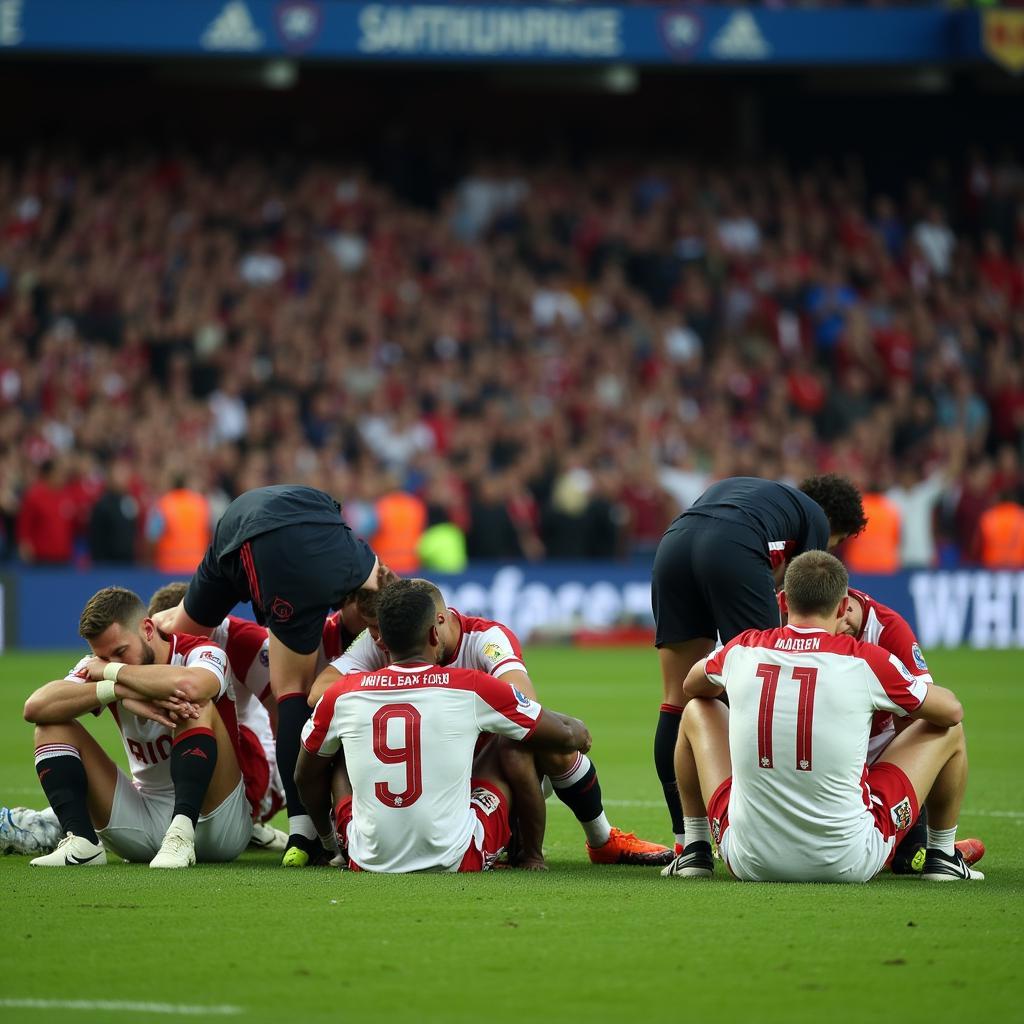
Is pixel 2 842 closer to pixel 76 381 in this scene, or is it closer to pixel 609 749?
pixel 609 749

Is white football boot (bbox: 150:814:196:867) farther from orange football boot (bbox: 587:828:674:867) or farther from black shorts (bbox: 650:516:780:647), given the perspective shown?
Answer: black shorts (bbox: 650:516:780:647)

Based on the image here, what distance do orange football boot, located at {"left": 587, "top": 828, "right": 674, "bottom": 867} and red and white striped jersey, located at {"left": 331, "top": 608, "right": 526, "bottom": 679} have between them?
921mm

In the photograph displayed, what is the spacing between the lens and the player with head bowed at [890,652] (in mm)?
7066

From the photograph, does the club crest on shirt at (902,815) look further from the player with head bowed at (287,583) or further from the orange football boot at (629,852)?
the player with head bowed at (287,583)

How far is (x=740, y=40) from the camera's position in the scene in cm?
2834

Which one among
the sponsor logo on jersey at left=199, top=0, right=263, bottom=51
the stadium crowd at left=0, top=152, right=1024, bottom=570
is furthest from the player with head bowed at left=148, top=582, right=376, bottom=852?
the sponsor logo on jersey at left=199, top=0, right=263, bottom=51

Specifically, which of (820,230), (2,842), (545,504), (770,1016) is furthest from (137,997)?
(820,230)

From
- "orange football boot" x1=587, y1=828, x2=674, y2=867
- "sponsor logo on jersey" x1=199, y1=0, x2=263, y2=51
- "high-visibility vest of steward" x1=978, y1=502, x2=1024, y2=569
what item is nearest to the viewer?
"orange football boot" x1=587, y1=828, x2=674, y2=867

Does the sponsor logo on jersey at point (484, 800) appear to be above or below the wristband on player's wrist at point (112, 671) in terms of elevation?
below

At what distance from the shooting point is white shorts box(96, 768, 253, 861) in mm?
7605

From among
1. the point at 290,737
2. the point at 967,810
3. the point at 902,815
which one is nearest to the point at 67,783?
the point at 290,737

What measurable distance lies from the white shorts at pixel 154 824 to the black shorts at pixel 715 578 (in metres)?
1.94

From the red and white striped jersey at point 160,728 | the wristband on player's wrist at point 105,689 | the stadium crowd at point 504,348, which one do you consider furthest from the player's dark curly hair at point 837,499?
the stadium crowd at point 504,348

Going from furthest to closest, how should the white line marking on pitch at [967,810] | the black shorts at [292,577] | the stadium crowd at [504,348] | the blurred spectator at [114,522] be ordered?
the stadium crowd at [504,348], the blurred spectator at [114,522], the white line marking on pitch at [967,810], the black shorts at [292,577]
